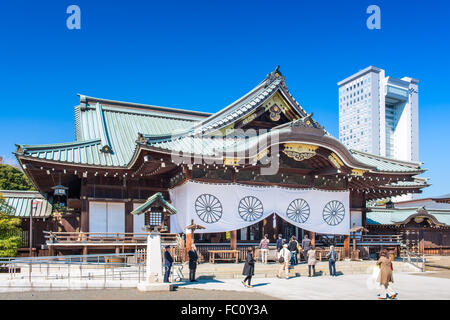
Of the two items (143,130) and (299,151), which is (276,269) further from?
(143,130)

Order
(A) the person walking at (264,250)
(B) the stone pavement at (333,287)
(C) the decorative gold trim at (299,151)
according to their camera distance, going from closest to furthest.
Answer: (B) the stone pavement at (333,287) < (A) the person walking at (264,250) < (C) the decorative gold trim at (299,151)

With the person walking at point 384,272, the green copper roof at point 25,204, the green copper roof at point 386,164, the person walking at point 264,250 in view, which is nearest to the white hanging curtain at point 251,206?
the person walking at point 264,250

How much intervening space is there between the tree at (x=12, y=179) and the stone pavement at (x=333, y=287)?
1323 inches

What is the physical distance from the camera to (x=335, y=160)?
68.8 ft

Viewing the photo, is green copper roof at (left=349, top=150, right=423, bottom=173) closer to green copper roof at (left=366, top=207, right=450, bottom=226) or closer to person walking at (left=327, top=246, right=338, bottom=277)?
green copper roof at (left=366, top=207, right=450, bottom=226)

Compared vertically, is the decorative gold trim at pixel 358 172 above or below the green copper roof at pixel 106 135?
below

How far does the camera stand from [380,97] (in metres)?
121

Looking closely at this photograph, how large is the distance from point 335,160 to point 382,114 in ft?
362

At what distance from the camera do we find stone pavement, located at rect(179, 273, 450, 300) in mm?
12570

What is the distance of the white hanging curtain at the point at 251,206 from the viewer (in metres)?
19.2

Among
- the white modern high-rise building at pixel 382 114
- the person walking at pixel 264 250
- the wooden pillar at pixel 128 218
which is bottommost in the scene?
the person walking at pixel 264 250

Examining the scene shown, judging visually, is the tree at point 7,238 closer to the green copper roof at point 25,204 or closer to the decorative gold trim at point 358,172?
the green copper roof at point 25,204

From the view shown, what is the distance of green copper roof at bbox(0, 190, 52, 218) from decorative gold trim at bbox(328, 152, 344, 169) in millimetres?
17775

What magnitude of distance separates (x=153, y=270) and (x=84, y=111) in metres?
16.5
